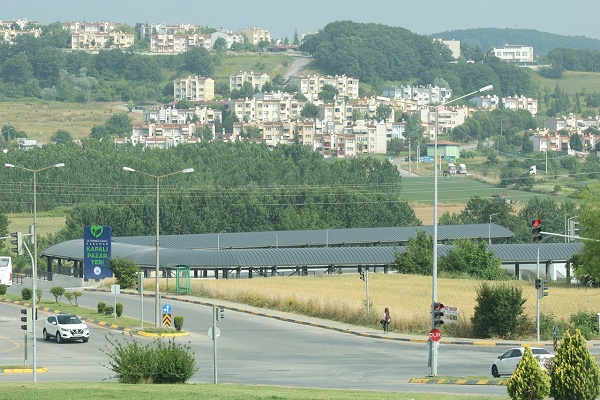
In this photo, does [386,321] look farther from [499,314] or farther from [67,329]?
[67,329]

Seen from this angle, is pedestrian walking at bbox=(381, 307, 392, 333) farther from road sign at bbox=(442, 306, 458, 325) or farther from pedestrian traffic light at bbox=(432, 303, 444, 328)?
pedestrian traffic light at bbox=(432, 303, 444, 328)

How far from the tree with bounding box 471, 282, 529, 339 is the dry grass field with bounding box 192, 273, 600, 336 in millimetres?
1474

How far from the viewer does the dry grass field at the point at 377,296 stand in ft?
222

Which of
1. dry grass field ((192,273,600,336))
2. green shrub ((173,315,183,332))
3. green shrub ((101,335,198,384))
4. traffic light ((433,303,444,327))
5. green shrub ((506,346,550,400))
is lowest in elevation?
dry grass field ((192,273,600,336))

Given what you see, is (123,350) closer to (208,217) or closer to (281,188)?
(208,217)

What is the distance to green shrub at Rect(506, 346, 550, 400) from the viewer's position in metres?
26.3

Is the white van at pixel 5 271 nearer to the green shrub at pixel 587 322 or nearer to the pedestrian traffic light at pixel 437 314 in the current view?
the green shrub at pixel 587 322

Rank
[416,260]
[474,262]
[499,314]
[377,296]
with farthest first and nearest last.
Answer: [416,260]
[474,262]
[377,296]
[499,314]

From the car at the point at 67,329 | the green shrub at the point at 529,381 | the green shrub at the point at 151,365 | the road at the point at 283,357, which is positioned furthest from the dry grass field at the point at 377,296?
the green shrub at the point at 529,381

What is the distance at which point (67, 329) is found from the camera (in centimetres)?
5903

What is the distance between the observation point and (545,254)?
10881 cm

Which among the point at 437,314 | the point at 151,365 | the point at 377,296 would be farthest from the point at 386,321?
the point at 151,365

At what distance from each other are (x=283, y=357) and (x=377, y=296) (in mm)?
25937

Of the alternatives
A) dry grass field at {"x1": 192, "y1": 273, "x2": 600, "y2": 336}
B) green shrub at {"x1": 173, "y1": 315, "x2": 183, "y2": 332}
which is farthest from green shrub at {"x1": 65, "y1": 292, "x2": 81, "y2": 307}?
green shrub at {"x1": 173, "y1": 315, "x2": 183, "y2": 332}
